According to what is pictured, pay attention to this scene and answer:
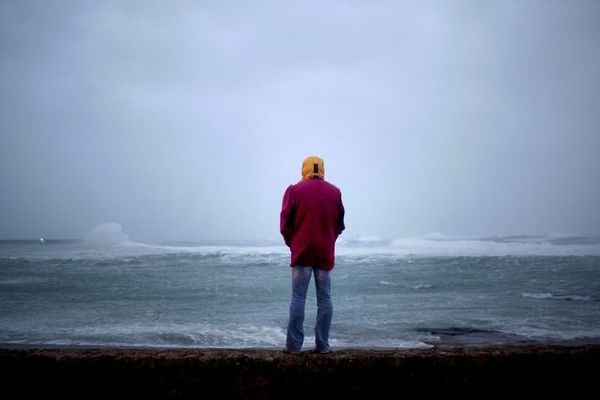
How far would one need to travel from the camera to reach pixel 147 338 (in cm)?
673

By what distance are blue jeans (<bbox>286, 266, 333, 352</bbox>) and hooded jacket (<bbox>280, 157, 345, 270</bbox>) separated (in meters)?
0.08

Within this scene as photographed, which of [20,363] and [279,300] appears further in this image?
[279,300]

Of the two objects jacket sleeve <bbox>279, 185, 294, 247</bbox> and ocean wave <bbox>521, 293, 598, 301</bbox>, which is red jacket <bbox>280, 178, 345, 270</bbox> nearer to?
jacket sleeve <bbox>279, 185, 294, 247</bbox>

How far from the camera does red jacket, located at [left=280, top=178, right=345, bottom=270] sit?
3043 mm

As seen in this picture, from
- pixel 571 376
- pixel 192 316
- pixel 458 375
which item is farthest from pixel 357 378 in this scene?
pixel 192 316

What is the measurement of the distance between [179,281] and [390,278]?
28.9ft

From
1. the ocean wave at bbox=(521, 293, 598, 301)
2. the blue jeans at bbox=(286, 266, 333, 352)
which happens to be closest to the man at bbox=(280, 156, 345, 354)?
the blue jeans at bbox=(286, 266, 333, 352)

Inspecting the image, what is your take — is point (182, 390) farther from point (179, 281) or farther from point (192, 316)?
point (179, 281)

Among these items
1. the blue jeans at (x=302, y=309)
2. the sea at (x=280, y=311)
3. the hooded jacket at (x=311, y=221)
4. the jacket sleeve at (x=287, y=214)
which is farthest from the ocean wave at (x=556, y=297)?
the jacket sleeve at (x=287, y=214)

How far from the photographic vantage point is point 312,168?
3264 millimetres

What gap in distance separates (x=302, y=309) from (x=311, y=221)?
28.1 inches

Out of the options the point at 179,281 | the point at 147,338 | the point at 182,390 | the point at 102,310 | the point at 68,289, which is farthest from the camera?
the point at 179,281

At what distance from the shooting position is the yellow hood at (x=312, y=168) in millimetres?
3252

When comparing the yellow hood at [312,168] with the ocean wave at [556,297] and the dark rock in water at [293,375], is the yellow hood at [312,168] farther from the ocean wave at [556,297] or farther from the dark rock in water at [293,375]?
the ocean wave at [556,297]
